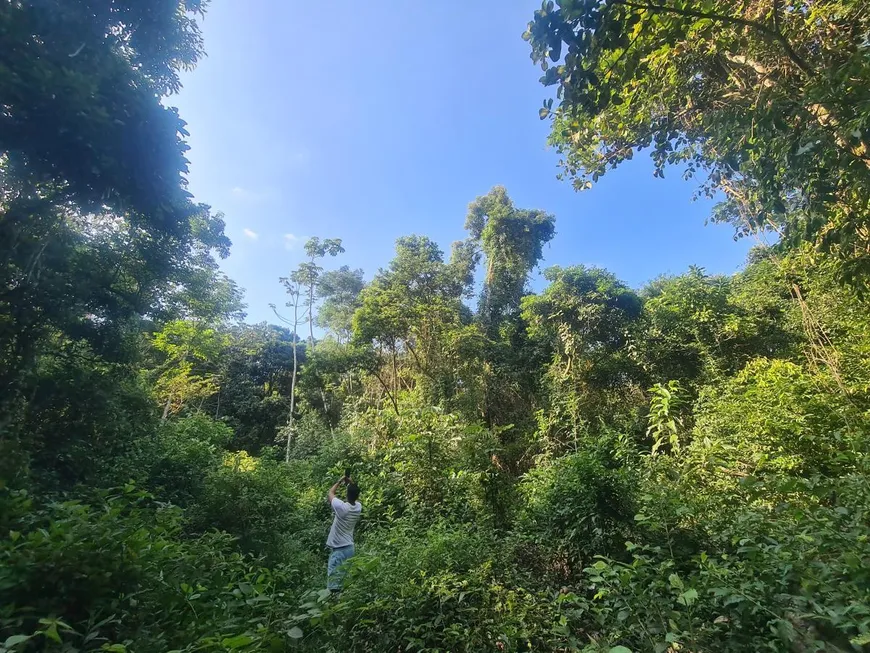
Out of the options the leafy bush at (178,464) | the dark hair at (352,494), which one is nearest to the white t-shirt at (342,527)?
the dark hair at (352,494)

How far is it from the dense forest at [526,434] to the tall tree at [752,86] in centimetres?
3

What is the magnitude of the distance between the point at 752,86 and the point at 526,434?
22.8ft

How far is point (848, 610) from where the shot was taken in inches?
49.4

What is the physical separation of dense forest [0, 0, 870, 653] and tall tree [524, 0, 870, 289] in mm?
25

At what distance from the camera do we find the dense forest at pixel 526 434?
64.9 inches

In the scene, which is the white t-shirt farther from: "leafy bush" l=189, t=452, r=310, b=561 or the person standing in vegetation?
"leafy bush" l=189, t=452, r=310, b=561

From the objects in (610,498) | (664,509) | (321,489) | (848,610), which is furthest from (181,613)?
(321,489)

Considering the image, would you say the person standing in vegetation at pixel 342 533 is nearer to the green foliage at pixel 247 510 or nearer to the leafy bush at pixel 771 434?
the green foliage at pixel 247 510

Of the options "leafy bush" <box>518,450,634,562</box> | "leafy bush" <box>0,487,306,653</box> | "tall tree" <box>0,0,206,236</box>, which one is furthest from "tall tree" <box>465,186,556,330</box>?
"leafy bush" <box>0,487,306,653</box>

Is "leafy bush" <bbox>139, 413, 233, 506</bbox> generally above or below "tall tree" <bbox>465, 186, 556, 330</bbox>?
below

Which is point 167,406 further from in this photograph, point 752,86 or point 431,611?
point 752,86

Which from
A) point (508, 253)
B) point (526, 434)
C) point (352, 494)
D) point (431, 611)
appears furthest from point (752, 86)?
point (508, 253)

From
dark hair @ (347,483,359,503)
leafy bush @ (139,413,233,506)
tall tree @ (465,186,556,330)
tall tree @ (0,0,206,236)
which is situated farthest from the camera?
tall tree @ (465,186,556,330)

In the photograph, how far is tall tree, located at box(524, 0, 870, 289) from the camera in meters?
2.14
